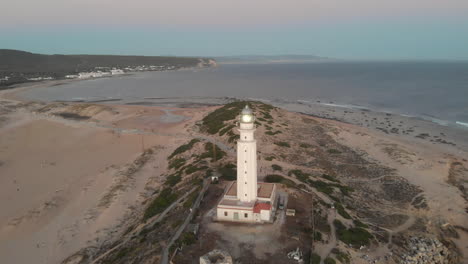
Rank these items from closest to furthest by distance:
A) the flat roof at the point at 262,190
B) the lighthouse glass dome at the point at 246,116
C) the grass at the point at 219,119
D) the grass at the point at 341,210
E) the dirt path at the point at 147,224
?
the lighthouse glass dome at the point at 246,116 < the dirt path at the point at 147,224 < the flat roof at the point at 262,190 < the grass at the point at 341,210 < the grass at the point at 219,119

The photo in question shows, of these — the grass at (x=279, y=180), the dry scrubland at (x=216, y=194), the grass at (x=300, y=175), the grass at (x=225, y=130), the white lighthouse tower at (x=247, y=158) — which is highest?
the white lighthouse tower at (x=247, y=158)

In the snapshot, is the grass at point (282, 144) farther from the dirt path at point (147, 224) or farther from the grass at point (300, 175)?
the dirt path at point (147, 224)

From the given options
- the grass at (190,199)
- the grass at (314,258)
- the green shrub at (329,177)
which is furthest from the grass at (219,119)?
the grass at (314,258)

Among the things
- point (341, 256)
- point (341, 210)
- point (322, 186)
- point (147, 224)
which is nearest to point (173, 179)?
point (147, 224)

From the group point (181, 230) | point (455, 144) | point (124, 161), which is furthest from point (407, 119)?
point (181, 230)

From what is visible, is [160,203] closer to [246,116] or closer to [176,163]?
[176,163]

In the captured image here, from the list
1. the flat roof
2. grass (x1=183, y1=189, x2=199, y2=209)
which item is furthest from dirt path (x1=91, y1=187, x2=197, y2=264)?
the flat roof

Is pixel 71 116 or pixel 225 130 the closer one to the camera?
pixel 225 130
